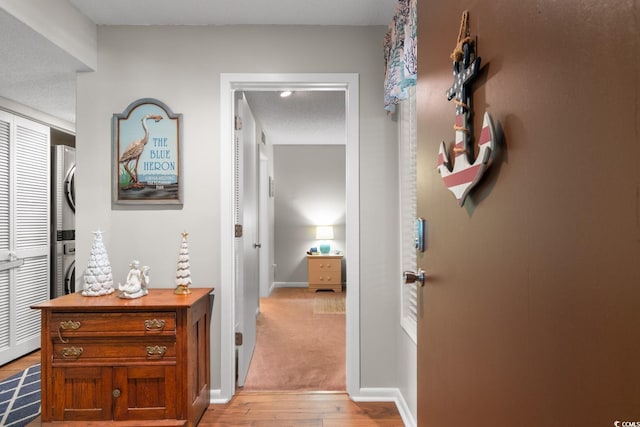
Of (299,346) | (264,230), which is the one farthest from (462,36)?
(264,230)

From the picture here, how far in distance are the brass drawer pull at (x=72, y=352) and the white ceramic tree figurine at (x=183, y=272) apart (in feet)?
1.80

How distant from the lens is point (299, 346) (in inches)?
140

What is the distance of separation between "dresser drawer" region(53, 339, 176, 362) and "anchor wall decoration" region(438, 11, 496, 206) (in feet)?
5.88

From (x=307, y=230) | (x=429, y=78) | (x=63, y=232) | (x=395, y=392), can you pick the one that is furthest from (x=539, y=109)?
(x=307, y=230)

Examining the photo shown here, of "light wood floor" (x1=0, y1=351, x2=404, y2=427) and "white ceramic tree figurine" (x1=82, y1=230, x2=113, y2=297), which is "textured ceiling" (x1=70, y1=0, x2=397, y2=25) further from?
"light wood floor" (x1=0, y1=351, x2=404, y2=427)

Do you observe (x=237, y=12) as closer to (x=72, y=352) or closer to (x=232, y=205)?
(x=232, y=205)

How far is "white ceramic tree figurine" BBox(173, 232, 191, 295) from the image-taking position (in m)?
2.27

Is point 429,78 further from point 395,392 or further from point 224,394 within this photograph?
point 224,394

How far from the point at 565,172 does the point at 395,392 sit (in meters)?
2.28

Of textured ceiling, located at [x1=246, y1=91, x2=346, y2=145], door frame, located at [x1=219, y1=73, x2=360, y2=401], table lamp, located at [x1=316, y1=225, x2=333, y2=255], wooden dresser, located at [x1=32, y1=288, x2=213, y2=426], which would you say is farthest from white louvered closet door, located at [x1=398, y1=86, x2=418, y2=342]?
table lamp, located at [x1=316, y1=225, x2=333, y2=255]

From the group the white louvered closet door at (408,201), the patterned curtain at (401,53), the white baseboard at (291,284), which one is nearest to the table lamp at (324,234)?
the white baseboard at (291,284)

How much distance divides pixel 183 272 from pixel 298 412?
43.1 inches

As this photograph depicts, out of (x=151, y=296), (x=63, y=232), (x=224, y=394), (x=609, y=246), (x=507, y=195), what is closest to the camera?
(x=609, y=246)

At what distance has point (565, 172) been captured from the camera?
0.50 m
